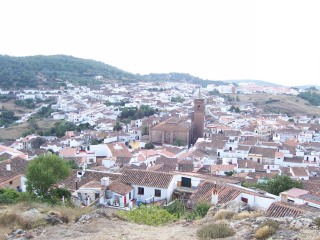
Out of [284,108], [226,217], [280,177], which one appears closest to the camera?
[226,217]

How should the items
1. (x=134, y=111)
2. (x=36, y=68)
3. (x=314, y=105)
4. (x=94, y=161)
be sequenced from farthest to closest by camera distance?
(x=36, y=68) → (x=314, y=105) → (x=134, y=111) → (x=94, y=161)

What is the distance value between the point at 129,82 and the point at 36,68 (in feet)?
105

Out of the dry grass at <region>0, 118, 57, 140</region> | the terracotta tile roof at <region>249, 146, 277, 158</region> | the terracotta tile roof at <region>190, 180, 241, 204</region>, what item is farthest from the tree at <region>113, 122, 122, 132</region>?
the terracotta tile roof at <region>190, 180, 241, 204</region>

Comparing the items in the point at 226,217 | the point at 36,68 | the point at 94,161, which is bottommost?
the point at 94,161

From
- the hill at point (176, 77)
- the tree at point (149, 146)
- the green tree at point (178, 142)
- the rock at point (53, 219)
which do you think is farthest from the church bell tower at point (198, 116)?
the hill at point (176, 77)

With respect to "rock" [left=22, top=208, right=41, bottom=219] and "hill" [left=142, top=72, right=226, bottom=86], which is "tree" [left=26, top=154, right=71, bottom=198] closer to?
"rock" [left=22, top=208, right=41, bottom=219]

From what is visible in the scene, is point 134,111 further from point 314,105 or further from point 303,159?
point 314,105

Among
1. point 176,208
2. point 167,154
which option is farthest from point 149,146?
point 176,208

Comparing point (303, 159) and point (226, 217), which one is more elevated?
point (226, 217)

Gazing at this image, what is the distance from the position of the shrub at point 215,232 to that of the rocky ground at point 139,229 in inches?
Answer: 7.5

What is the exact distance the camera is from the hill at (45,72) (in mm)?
96931

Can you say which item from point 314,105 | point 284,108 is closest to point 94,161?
point 284,108

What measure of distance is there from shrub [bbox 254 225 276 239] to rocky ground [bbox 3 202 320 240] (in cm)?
13

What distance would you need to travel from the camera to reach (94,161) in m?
35.2
